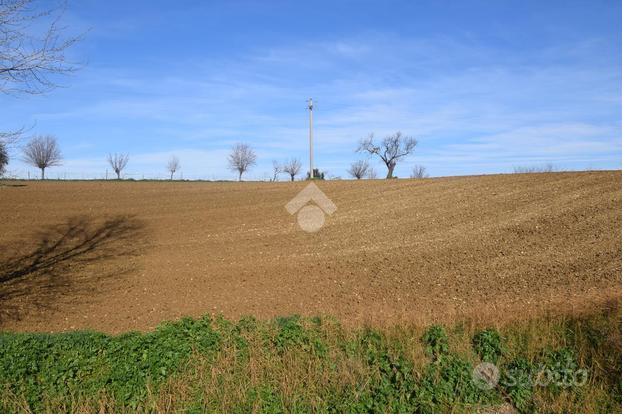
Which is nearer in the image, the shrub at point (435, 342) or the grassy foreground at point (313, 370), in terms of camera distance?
the grassy foreground at point (313, 370)

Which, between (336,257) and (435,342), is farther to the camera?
(336,257)

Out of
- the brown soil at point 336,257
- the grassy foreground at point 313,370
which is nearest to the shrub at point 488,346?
the grassy foreground at point 313,370

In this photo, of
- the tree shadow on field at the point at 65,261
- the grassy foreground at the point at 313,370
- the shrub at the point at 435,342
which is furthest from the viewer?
the tree shadow on field at the point at 65,261

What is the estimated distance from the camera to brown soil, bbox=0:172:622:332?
1021 cm

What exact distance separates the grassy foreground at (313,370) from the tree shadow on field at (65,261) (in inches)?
214

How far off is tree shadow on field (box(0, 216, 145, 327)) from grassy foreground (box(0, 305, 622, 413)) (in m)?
5.43

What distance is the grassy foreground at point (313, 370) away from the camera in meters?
5.52

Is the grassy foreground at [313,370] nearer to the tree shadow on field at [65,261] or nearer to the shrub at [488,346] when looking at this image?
the shrub at [488,346]

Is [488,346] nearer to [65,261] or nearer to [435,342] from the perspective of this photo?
[435,342]

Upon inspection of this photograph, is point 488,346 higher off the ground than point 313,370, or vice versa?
point 488,346

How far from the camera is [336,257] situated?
48.9 feet

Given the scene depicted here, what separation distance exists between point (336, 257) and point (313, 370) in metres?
8.90

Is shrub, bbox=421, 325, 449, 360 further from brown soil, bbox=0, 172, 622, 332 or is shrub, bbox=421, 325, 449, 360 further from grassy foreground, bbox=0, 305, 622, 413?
brown soil, bbox=0, 172, 622, 332

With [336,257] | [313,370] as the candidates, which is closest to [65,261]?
[336,257]
